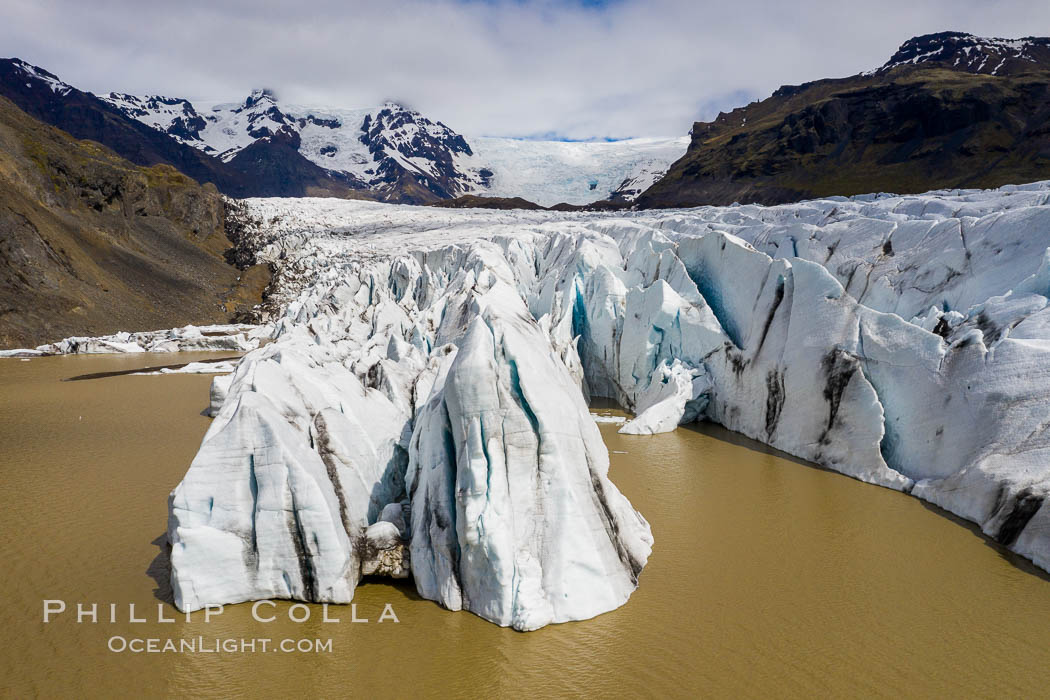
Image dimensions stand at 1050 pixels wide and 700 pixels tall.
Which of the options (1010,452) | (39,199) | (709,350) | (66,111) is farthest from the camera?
(66,111)

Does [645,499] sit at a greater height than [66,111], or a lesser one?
lesser

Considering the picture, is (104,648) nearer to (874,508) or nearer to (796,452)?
(874,508)

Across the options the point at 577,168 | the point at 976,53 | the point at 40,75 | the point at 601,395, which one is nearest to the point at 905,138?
the point at 976,53

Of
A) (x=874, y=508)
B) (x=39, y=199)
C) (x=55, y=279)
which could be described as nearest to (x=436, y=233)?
(x=55, y=279)

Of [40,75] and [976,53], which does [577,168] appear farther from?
[40,75]

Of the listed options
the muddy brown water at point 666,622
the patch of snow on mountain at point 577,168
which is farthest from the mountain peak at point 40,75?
the muddy brown water at point 666,622

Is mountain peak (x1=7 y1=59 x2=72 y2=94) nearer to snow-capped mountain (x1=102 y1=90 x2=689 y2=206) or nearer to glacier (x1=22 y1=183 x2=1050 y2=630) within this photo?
snow-capped mountain (x1=102 y1=90 x2=689 y2=206)

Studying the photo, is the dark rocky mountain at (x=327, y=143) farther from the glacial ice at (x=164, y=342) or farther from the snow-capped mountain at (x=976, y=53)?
the glacial ice at (x=164, y=342)
